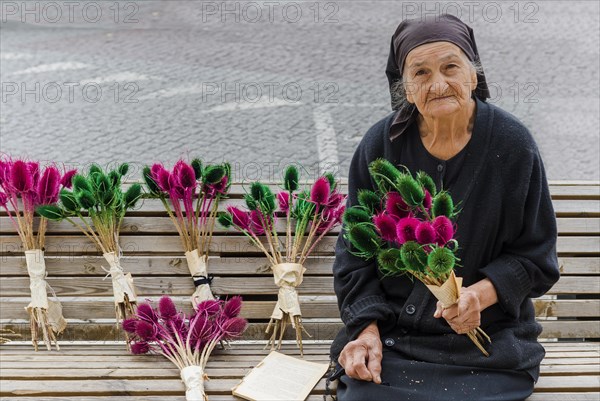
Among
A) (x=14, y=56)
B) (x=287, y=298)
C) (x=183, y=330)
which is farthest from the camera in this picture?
(x=14, y=56)

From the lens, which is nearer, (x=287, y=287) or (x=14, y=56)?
(x=287, y=287)

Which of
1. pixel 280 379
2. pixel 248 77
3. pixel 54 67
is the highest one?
pixel 54 67

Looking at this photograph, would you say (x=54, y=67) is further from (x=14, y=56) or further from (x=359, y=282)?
(x=359, y=282)

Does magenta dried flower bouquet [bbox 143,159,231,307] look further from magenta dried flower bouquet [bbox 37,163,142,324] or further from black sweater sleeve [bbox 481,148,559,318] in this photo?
black sweater sleeve [bbox 481,148,559,318]

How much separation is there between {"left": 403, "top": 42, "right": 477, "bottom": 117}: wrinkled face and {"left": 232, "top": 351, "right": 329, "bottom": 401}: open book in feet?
3.67

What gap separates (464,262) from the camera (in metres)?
2.96

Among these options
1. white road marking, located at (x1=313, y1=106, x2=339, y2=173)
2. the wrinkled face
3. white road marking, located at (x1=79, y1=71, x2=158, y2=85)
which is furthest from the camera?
white road marking, located at (x1=79, y1=71, x2=158, y2=85)

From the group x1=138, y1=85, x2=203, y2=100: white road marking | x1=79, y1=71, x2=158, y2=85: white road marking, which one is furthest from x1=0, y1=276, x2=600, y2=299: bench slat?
x1=79, y1=71, x2=158, y2=85: white road marking

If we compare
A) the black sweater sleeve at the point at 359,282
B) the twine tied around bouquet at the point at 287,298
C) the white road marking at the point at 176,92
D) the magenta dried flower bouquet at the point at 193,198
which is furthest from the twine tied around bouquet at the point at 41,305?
the white road marking at the point at 176,92

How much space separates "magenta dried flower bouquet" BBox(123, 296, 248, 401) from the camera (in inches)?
128

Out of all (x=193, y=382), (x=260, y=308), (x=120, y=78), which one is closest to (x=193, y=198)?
(x=260, y=308)

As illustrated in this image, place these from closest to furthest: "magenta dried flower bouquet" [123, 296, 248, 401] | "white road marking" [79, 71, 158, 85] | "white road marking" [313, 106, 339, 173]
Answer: "magenta dried flower bouquet" [123, 296, 248, 401] → "white road marking" [313, 106, 339, 173] → "white road marking" [79, 71, 158, 85]

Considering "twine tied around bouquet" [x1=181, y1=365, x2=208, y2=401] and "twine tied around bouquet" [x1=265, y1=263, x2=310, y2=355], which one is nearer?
"twine tied around bouquet" [x1=181, y1=365, x2=208, y2=401]

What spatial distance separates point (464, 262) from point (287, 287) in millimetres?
913
